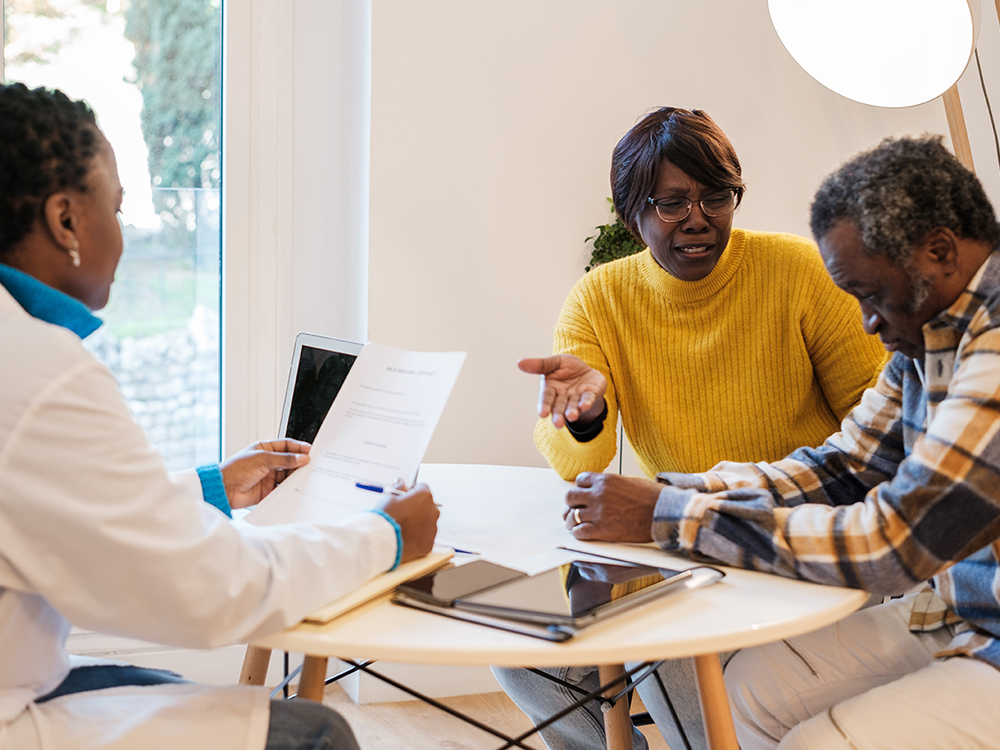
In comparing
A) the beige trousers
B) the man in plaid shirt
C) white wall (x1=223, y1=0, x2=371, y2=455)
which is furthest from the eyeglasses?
white wall (x1=223, y1=0, x2=371, y2=455)

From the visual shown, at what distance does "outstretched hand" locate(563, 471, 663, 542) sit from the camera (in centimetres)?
121

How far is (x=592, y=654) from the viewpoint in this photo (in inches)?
33.8

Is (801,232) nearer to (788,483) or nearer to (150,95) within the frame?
(788,483)

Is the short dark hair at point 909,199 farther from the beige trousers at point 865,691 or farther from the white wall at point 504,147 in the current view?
the white wall at point 504,147

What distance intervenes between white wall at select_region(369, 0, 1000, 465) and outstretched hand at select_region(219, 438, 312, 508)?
1.07 m

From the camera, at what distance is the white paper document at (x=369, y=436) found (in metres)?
1.14

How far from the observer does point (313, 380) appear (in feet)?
4.80

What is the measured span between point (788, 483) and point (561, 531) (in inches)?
13.9

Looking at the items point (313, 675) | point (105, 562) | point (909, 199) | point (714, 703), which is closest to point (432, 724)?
point (313, 675)

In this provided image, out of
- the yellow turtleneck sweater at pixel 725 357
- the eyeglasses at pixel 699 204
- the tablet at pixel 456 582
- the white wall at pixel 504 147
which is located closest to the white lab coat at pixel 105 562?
the tablet at pixel 456 582

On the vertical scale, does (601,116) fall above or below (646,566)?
above

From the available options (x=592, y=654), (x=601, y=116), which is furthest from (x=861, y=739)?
(x=601, y=116)

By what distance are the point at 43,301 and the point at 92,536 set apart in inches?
11.2

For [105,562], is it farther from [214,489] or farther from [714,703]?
[714,703]
